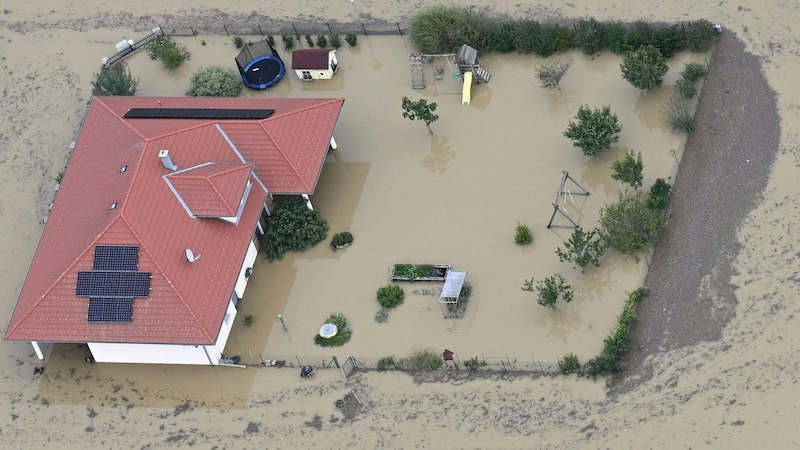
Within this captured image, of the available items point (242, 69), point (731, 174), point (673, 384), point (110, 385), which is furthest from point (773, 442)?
point (242, 69)

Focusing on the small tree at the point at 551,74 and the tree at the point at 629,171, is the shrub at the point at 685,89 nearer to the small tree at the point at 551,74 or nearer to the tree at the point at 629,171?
the tree at the point at 629,171

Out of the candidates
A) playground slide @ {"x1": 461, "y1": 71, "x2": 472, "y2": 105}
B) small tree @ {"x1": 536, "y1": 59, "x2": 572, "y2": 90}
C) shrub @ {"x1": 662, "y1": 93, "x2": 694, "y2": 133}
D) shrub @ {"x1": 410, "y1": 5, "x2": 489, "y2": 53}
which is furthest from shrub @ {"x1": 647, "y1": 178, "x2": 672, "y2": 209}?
shrub @ {"x1": 410, "y1": 5, "x2": 489, "y2": 53}

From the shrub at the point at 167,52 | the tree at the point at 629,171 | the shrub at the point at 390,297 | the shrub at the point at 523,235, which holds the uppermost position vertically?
the shrub at the point at 167,52

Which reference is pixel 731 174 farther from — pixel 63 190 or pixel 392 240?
pixel 63 190

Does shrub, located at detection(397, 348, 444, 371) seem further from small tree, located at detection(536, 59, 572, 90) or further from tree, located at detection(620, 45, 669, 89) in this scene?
tree, located at detection(620, 45, 669, 89)

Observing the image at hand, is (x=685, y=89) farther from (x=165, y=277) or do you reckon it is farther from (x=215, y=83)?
(x=165, y=277)

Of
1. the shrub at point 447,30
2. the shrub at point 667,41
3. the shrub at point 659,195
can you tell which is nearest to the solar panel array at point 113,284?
the shrub at point 447,30
